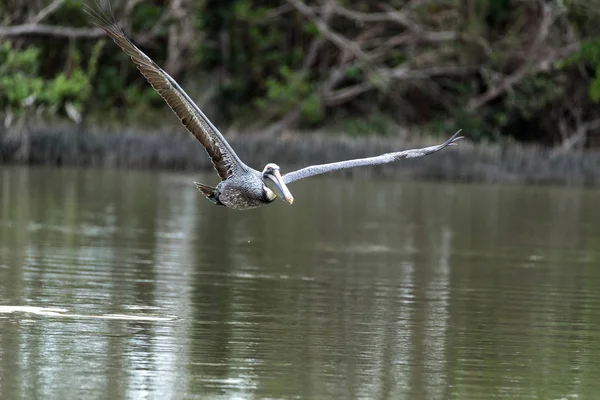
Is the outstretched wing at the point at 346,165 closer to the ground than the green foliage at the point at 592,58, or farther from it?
closer to the ground

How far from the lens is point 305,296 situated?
12328 mm

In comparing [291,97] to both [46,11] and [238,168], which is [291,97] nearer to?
[46,11]

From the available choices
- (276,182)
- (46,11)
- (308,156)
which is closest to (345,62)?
(308,156)

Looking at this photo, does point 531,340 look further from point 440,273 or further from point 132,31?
point 132,31

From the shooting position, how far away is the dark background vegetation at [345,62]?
33.8m

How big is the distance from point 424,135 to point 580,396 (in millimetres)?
25635

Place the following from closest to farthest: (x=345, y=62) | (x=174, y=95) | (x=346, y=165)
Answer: (x=174, y=95), (x=346, y=165), (x=345, y=62)

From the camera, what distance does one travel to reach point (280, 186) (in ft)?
39.0

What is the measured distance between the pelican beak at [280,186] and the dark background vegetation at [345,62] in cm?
2089

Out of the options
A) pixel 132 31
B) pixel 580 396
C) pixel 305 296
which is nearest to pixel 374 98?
pixel 132 31

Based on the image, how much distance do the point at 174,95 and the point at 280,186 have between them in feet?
4.07

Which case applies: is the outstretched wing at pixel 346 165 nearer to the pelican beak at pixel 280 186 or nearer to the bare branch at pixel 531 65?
the pelican beak at pixel 280 186

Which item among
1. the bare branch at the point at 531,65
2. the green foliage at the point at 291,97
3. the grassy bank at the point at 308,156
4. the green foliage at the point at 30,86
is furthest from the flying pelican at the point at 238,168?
the bare branch at the point at 531,65

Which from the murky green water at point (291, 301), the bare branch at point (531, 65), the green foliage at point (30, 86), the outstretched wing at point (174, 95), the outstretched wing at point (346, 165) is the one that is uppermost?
the bare branch at point (531, 65)
